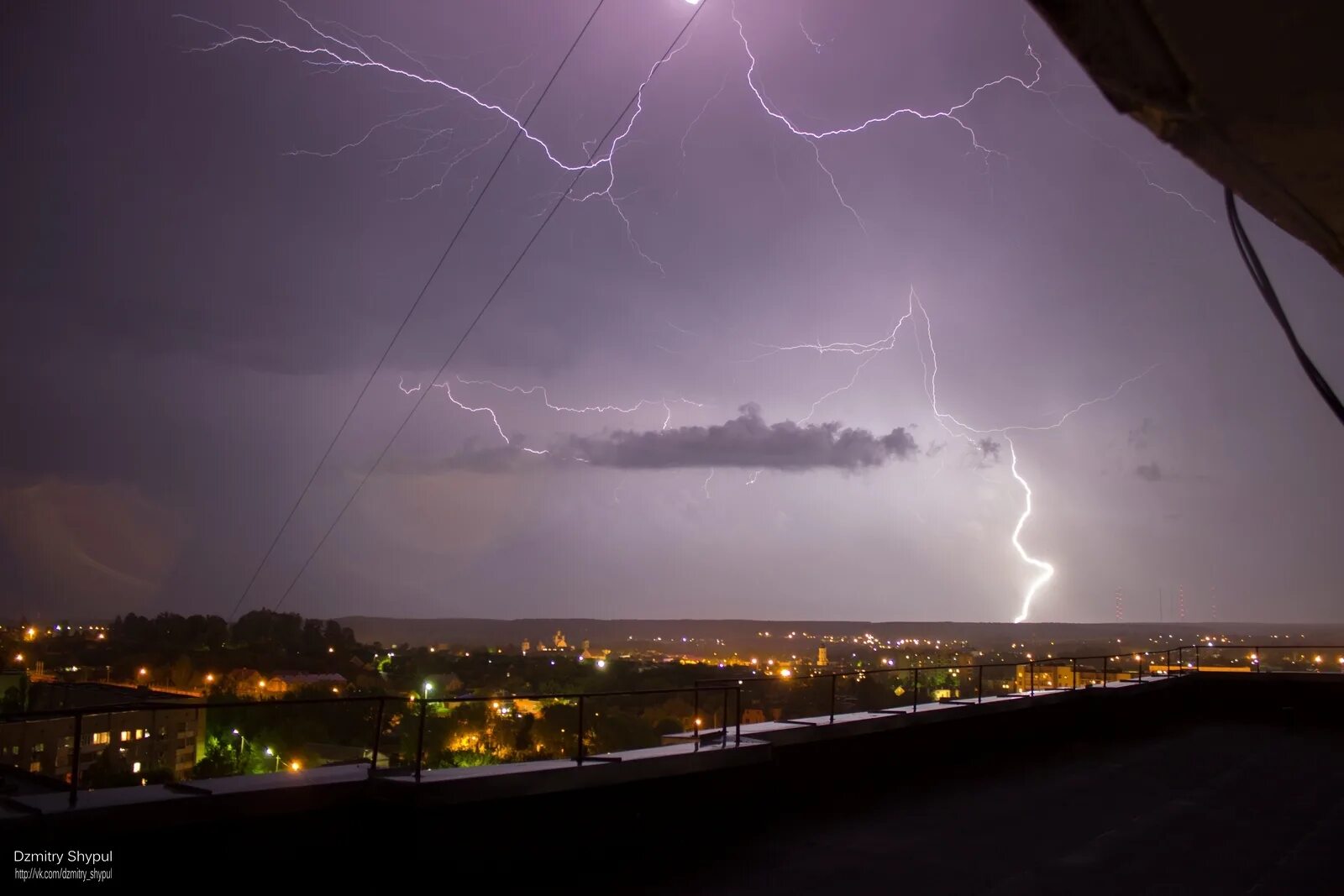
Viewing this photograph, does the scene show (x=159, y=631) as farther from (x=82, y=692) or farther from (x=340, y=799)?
(x=340, y=799)

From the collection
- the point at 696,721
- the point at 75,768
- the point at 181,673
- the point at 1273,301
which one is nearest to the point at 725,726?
the point at 696,721

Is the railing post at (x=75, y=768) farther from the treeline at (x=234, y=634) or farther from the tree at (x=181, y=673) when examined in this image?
the treeline at (x=234, y=634)

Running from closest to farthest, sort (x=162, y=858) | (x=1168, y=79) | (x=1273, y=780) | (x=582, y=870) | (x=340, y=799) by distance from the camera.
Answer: (x=1168, y=79) → (x=162, y=858) → (x=340, y=799) → (x=582, y=870) → (x=1273, y=780)

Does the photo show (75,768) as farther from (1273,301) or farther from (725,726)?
(1273,301)

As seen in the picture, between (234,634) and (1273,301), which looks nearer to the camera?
(1273,301)

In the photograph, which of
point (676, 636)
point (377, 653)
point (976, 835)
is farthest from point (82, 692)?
point (676, 636)

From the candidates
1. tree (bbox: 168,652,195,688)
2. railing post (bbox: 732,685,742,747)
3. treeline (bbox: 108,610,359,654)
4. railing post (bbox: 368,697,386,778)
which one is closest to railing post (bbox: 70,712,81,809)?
railing post (bbox: 368,697,386,778)

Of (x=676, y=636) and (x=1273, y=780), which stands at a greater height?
(x=1273, y=780)

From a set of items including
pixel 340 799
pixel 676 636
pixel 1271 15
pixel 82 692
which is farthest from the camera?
pixel 676 636
